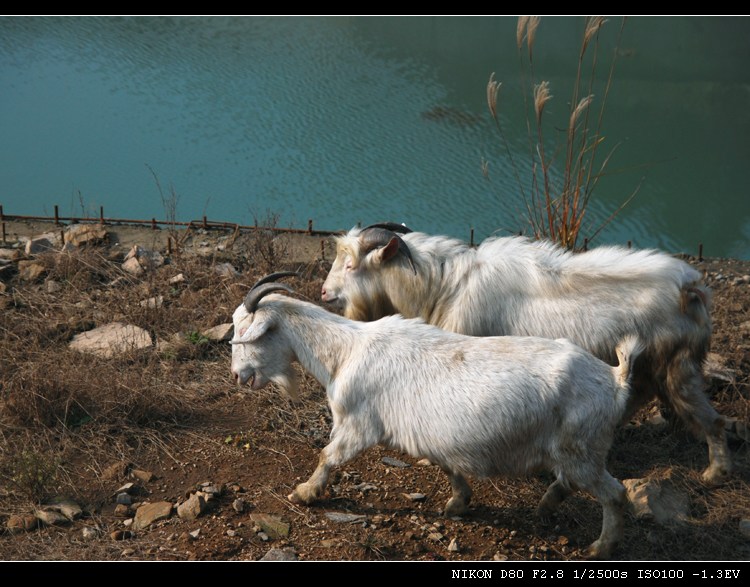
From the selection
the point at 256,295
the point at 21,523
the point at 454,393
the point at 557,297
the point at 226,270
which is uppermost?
the point at 256,295

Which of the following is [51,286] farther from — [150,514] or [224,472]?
[150,514]

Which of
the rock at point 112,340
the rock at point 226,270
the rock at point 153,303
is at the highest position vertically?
the rock at point 226,270

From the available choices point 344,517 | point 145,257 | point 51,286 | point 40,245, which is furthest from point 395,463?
point 40,245

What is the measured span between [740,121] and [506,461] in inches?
525

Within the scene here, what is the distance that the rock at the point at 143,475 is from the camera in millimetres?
5391

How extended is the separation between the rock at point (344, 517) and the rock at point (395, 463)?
0.64m

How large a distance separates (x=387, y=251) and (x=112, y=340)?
8.46ft

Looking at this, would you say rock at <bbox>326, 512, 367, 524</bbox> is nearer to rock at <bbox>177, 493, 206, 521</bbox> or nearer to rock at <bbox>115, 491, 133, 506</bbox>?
rock at <bbox>177, 493, 206, 521</bbox>

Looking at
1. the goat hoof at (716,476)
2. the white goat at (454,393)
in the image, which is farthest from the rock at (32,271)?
the goat hoof at (716,476)

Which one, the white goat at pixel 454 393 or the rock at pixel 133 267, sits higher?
the rock at pixel 133 267

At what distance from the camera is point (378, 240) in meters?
5.87

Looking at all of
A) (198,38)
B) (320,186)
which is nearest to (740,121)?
(320,186)

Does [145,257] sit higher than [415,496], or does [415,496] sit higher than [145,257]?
[145,257]

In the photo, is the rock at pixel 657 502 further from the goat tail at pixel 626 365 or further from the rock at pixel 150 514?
the rock at pixel 150 514
